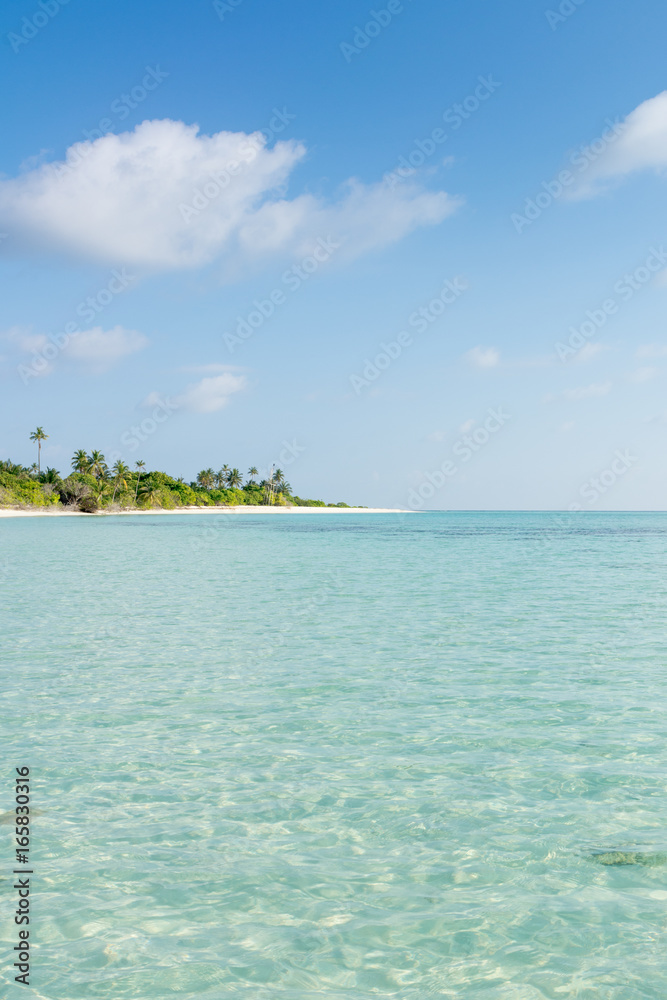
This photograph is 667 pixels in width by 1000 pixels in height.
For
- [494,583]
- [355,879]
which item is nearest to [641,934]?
[355,879]

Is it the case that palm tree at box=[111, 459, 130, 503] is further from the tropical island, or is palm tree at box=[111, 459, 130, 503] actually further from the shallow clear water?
the shallow clear water

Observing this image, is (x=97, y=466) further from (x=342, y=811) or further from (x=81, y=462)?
(x=342, y=811)

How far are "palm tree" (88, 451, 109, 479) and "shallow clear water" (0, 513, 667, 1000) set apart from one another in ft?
432

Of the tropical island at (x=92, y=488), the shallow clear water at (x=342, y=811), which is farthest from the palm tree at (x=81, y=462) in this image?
the shallow clear water at (x=342, y=811)

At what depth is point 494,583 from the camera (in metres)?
28.0

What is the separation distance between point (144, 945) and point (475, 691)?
7.38 metres

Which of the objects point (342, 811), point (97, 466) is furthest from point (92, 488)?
point (342, 811)

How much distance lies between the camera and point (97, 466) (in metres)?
142

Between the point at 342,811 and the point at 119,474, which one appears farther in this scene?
the point at 119,474

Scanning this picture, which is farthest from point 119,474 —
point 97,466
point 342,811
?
point 342,811

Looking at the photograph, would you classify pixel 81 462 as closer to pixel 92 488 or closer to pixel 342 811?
pixel 92 488

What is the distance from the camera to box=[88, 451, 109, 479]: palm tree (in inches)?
5576

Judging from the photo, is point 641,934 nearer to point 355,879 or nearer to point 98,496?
point 355,879

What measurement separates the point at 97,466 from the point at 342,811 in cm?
14330
